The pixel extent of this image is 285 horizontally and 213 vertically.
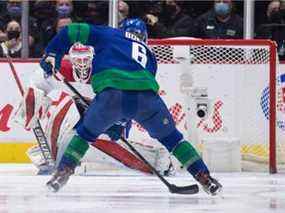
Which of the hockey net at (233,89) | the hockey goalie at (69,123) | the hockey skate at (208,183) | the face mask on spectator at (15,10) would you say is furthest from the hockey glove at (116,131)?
the face mask on spectator at (15,10)

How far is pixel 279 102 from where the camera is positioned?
7.81 m

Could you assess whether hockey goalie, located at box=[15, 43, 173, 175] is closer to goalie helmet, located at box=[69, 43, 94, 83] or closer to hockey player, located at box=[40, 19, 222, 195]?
goalie helmet, located at box=[69, 43, 94, 83]

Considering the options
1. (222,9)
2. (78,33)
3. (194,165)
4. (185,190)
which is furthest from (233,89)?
(78,33)

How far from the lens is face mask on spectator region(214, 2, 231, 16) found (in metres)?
8.80

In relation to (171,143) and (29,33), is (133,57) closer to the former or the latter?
(171,143)

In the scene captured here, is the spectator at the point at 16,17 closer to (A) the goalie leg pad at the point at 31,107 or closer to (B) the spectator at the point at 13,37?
(B) the spectator at the point at 13,37

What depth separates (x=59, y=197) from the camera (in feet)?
17.9

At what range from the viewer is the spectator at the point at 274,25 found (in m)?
8.73

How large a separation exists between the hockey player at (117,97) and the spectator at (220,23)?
335 cm

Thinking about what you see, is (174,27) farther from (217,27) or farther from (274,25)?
(274,25)

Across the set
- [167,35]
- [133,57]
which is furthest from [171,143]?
[167,35]

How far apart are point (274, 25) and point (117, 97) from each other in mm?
3871

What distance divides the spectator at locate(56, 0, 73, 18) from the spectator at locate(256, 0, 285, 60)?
2032 millimetres

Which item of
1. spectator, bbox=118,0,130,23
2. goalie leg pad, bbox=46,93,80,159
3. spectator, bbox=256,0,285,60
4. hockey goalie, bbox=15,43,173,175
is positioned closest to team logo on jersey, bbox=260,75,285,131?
spectator, bbox=256,0,285,60
